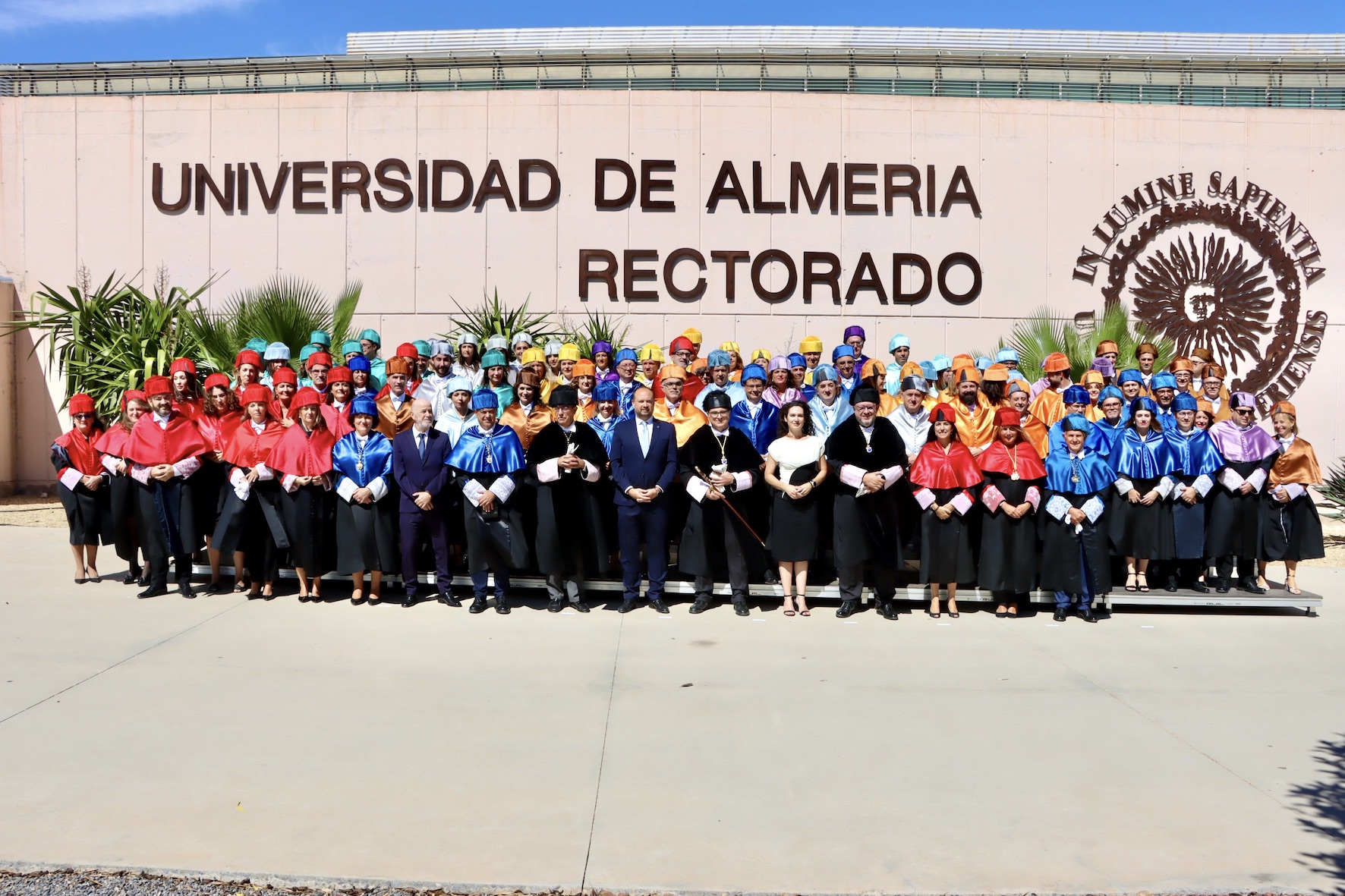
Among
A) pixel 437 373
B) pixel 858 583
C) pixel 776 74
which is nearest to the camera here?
pixel 858 583

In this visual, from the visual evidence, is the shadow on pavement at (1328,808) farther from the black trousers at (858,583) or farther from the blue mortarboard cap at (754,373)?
the blue mortarboard cap at (754,373)

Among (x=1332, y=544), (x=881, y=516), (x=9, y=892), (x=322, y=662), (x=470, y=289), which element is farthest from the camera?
(x=470, y=289)

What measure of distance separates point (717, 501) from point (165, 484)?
15.3 ft

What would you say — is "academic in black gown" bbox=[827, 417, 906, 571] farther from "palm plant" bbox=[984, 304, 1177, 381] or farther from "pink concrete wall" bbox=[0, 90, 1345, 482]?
"pink concrete wall" bbox=[0, 90, 1345, 482]

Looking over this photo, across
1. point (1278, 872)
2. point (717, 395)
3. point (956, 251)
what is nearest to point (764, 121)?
point (956, 251)

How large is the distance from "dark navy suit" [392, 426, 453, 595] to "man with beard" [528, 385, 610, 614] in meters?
0.73

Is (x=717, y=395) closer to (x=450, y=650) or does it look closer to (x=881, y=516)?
(x=881, y=516)

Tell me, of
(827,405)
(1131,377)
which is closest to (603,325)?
(827,405)

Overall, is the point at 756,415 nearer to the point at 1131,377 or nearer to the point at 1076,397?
the point at 1076,397

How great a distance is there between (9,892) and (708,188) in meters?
14.4

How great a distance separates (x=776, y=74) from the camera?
17.2 metres

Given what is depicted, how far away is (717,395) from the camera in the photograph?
28.3ft

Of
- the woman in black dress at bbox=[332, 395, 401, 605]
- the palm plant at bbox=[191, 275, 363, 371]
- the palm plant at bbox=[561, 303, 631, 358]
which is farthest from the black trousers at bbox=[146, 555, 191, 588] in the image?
the palm plant at bbox=[561, 303, 631, 358]

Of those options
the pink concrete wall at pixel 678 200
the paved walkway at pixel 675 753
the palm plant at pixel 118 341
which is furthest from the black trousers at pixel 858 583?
the palm plant at pixel 118 341
